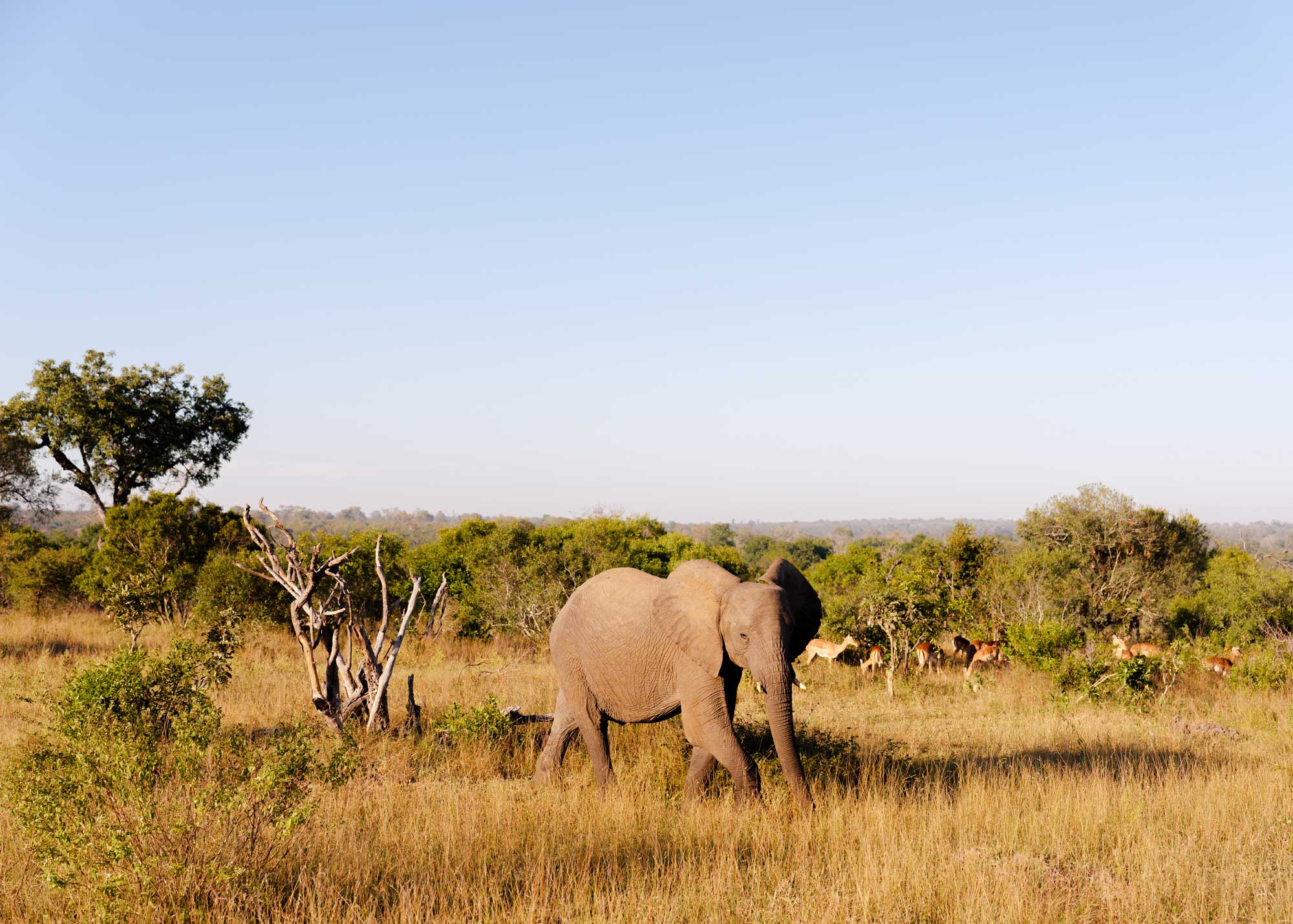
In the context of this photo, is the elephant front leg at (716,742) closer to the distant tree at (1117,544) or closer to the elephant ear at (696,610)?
the elephant ear at (696,610)

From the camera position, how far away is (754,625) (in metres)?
7.27

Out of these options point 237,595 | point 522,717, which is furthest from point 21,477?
point 522,717

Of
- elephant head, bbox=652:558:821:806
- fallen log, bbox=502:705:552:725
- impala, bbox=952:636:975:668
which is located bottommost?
impala, bbox=952:636:975:668

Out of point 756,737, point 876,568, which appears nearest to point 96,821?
point 756,737

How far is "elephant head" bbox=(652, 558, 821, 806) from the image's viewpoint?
23.5ft

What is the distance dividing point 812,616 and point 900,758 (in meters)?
2.95

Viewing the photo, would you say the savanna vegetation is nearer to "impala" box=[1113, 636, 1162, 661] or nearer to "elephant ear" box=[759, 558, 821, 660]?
"impala" box=[1113, 636, 1162, 661]

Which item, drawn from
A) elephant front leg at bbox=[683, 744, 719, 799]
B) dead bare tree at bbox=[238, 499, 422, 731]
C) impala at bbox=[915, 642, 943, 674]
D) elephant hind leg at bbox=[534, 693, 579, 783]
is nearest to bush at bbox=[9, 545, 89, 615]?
dead bare tree at bbox=[238, 499, 422, 731]

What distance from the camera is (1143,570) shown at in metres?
28.7

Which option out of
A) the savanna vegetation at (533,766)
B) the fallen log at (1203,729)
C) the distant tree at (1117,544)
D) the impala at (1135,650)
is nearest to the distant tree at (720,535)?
the distant tree at (1117,544)

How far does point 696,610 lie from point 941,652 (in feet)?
45.3

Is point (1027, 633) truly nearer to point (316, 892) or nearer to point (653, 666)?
point (653, 666)

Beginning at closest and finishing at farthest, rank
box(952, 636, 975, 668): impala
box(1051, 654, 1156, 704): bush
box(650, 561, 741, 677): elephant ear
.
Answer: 1. box(650, 561, 741, 677): elephant ear
2. box(1051, 654, 1156, 704): bush
3. box(952, 636, 975, 668): impala

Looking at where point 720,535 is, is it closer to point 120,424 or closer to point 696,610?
point 120,424
